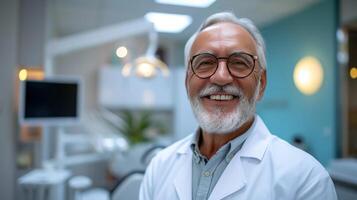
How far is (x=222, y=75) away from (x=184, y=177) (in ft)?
1.25

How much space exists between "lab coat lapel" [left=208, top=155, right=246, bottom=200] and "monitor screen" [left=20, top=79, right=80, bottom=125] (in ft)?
5.07

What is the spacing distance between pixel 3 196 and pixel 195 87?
1.52m

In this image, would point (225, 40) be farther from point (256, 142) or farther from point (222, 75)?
point (256, 142)

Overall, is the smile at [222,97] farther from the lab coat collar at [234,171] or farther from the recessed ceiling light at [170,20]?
the recessed ceiling light at [170,20]

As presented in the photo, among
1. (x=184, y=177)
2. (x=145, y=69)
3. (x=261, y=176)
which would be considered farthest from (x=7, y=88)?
(x=261, y=176)

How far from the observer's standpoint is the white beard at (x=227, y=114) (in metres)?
0.89

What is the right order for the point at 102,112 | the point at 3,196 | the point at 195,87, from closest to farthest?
the point at 195,87 < the point at 3,196 < the point at 102,112

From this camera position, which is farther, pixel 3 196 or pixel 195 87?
pixel 3 196

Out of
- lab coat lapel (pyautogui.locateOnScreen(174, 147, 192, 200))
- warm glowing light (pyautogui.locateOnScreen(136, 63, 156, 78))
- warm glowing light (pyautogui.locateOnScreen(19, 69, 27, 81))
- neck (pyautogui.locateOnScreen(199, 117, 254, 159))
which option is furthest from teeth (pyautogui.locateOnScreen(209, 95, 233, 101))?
warm glowing light (pyautogui.locateOnScreen(136, 63, 156, 78))

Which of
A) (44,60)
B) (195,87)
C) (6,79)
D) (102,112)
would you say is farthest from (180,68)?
(195,87)

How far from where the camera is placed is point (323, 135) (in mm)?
2984

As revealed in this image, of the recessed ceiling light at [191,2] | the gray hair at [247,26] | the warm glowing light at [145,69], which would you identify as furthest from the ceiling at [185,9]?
the warm glowing light at [145,69]

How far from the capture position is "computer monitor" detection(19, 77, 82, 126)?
1.93 metres

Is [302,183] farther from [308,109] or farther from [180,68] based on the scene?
[180,68]
